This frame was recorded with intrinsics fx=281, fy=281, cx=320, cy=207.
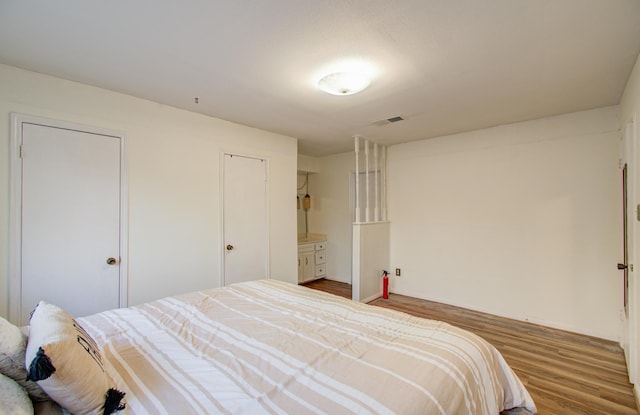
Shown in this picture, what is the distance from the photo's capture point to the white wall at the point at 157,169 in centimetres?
219

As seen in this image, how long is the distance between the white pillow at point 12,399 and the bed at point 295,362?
0.27 m

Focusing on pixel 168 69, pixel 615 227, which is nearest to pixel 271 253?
pixel 168 69

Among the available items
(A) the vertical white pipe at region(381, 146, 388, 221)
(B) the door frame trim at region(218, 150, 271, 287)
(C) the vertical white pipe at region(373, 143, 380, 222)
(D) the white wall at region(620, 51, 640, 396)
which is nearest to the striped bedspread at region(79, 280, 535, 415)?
(D) the white wall at region(620, 51, 640, 396)

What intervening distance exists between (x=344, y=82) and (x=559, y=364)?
303cm

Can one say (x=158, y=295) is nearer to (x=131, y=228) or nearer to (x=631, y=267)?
(x=131, y=228)

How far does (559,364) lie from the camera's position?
2.46 meters

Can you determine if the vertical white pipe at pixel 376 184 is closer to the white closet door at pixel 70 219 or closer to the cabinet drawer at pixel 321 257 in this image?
the cabinet drawer at pixel 321 257

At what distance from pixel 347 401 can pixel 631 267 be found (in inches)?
102

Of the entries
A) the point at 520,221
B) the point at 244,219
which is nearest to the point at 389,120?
the point at 520,221

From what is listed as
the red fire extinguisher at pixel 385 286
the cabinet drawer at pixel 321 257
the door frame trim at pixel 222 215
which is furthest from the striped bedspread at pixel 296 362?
the cabinet drawer at pixel 321 257

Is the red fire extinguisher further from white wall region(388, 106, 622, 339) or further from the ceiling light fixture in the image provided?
the ceiling light fixture

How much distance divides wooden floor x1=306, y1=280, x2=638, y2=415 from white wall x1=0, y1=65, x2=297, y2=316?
290 cm

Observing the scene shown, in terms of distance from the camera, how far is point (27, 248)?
85.8 inches

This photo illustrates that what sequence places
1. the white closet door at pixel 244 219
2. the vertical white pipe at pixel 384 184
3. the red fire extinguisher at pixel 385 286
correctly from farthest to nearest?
the vertical white pipe at pixel 384 184, the red fire extinguisher at pixel 385 286, the white closet door at pixel 244 219
